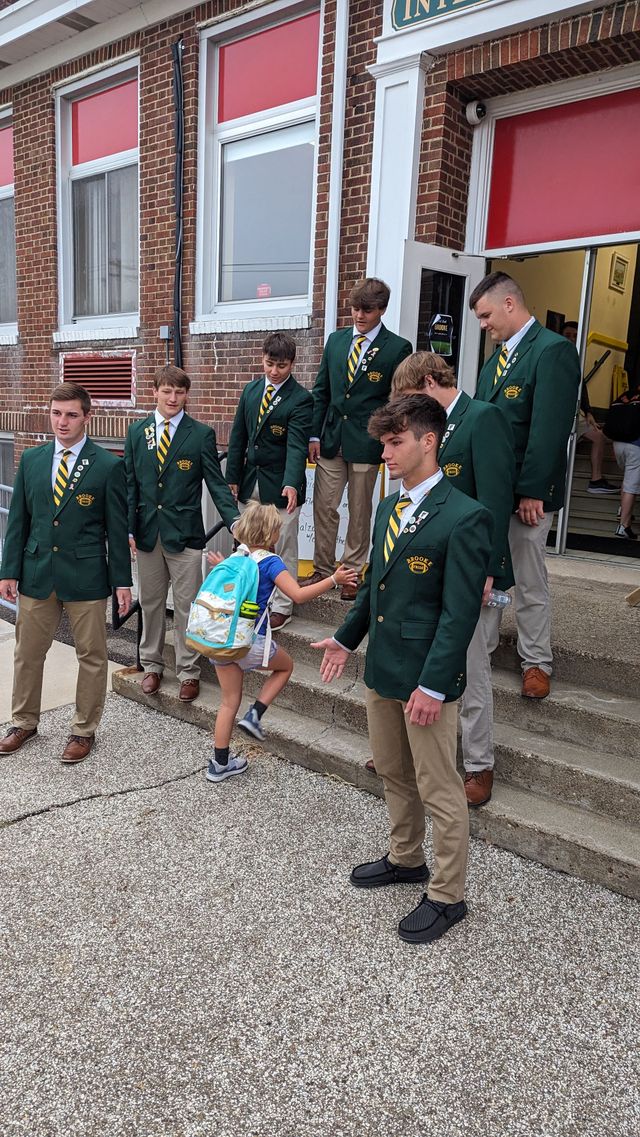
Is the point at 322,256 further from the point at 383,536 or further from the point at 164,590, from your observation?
the point at 383,536

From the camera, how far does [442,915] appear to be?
9.44 feet

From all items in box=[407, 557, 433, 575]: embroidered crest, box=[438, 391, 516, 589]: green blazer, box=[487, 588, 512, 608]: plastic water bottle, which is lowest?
box=[487, 588, 512, 608]: plastic water bottle

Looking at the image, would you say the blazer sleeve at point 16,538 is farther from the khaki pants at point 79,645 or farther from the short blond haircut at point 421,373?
the short blond haircut at point 421,373

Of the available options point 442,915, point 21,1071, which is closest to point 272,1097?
point 21,1071

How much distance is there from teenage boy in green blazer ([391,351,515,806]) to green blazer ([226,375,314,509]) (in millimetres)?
1587

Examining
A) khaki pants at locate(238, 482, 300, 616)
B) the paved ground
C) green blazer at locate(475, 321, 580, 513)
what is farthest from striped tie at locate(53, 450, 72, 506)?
green blazer at locate(475, 321, 580, 513)

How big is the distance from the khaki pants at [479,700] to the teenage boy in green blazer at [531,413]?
37 cm

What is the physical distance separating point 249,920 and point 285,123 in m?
6.69

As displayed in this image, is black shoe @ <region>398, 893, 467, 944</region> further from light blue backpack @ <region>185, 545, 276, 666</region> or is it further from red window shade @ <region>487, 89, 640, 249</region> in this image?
red window shade @ <region>487, 89, 640, 249</region>

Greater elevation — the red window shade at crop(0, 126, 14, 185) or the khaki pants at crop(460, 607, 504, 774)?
the red window shade at crop(0, 126, 14, 185)

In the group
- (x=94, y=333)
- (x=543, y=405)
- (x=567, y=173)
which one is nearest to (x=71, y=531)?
(x=543, y=405)

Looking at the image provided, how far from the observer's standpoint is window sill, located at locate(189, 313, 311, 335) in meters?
6.74

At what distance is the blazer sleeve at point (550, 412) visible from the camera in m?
3.52

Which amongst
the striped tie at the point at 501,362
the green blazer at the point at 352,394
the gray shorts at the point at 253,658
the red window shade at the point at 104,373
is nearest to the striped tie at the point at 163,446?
the green blazer at the point at 352,394
